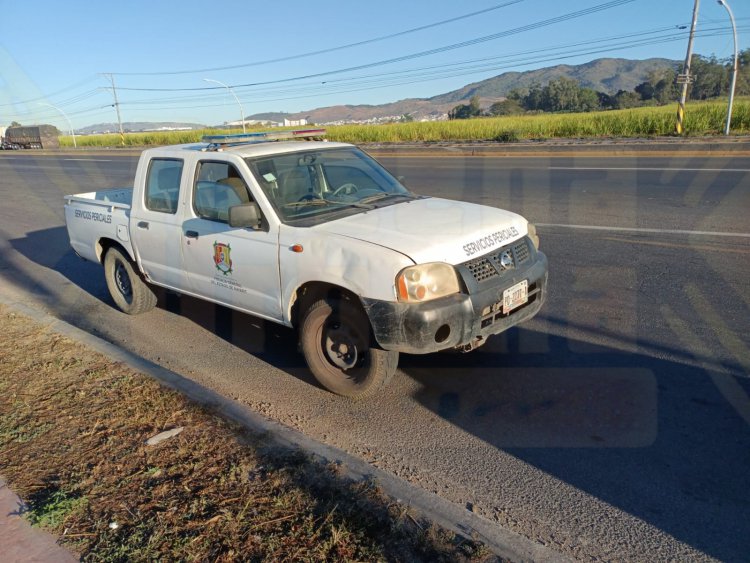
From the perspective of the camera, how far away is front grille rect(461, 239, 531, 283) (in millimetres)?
3879

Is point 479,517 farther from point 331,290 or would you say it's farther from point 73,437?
point 73,437

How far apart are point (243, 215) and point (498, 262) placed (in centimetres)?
183

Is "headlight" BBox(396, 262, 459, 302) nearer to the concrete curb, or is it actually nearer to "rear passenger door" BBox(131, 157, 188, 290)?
the concrete curb

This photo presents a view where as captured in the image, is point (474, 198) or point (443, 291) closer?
point (443, 291)

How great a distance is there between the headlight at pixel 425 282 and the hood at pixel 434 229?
52 mm

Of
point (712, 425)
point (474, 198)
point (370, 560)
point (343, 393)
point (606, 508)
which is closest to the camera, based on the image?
point (370, 560)

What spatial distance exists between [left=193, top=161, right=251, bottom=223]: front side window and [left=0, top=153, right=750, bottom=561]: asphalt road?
4.14 feet

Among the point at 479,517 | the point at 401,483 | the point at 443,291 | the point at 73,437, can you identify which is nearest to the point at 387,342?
the point at 443,291

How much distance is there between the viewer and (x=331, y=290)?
4086mm

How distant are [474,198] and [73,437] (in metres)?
9.67

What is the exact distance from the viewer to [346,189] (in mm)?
5039

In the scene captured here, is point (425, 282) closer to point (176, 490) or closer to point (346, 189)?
point (346, 189)

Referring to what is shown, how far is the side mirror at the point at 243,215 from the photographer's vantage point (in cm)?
418

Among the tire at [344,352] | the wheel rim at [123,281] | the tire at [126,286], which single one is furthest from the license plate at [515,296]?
the wheel rim at [123,281]
